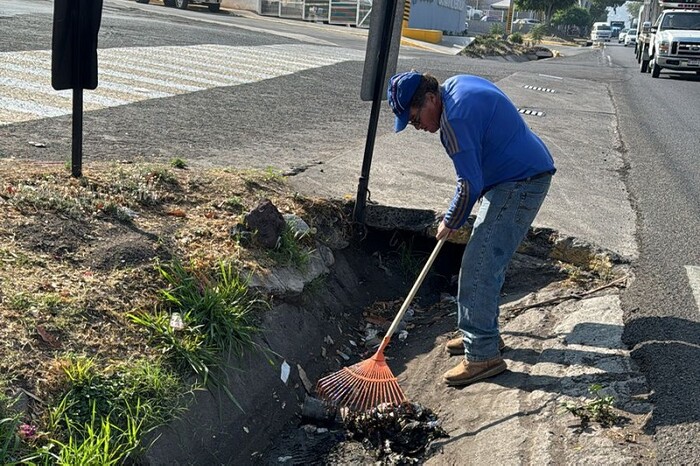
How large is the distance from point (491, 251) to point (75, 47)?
295cm

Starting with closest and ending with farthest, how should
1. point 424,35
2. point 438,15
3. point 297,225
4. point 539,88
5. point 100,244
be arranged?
point 100,244, point 297,225, point 539,88, point 424,35, point 438,15

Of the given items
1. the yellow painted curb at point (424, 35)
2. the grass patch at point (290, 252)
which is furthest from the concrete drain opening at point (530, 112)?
the yellow painted curb at point (424, 35)

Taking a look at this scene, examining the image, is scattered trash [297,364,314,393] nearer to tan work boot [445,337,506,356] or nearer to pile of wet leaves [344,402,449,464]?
pile of wet leaves [344,402,449,464]

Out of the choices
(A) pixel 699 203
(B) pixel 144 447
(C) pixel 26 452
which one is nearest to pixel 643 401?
(B) pixel 144 447

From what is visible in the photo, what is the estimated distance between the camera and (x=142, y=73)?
11477 millimetres

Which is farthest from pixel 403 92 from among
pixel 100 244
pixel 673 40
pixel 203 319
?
pixel 673 40

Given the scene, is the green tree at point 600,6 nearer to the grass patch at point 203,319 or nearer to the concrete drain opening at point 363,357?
the concrete drain opening at point 363,357

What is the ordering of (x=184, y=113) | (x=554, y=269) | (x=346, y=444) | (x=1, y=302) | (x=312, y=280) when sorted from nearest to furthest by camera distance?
(x=1, y=302) < (x=346, y=444) < (x=312, y=280) < (x=554, y=269) < (x=184, y=113)

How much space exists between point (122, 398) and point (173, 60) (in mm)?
11219

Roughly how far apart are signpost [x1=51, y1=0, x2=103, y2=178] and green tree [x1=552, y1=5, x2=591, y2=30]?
7233cm

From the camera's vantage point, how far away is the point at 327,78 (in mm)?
14430

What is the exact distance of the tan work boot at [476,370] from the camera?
4.02 metres

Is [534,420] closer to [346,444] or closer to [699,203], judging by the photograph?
[346,444]

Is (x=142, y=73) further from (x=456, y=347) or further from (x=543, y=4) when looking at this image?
(x=543, y=4)
